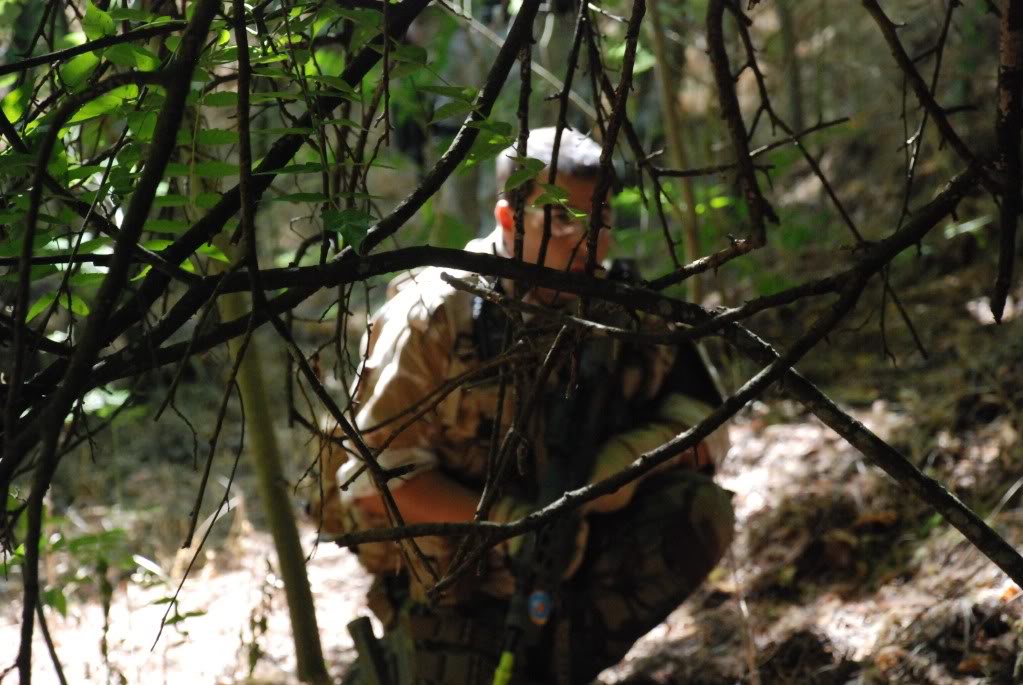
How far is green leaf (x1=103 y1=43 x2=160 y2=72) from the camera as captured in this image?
116cm

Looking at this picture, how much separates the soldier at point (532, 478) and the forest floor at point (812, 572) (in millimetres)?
251

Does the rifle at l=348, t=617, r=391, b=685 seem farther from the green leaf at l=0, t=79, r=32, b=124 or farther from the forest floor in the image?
the green leaf at l=0, t=79, r=32, b=124

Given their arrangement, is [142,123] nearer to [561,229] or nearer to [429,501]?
[561,229]

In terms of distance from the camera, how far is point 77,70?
1211 millimetres

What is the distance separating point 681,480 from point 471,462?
656mm

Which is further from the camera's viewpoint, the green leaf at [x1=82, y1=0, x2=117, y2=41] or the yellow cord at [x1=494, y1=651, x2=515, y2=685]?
the yellow cord at [x1=494, y1=651, x2=515, y2=685]

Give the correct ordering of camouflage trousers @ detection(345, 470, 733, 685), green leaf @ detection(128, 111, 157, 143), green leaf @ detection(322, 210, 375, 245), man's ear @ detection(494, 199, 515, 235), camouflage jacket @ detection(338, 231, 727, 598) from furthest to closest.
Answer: camouflage trousers @ detection(345, 470, 733, 685), camouflage jacket @ detection(338, 231, 727, 598), man's ear @ detection(494, 199, 515, 235), green leaf @ detection(128, 111, 157, 143), green leaf @ detection(322, 210, 375, 245)

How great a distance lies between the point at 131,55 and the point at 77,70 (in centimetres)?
9

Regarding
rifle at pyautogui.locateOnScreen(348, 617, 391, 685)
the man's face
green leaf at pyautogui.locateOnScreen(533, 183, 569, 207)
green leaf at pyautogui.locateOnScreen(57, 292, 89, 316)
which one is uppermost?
the man's face

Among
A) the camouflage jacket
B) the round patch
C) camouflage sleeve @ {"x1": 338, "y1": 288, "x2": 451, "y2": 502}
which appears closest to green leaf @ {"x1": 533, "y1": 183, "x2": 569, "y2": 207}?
the camouflage jacket

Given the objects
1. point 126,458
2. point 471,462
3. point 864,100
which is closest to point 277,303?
point 471,462

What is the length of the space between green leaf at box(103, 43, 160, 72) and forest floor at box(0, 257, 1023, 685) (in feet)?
4.17

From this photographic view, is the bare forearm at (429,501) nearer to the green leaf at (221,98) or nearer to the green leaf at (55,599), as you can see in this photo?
the green leaf at (55,599)

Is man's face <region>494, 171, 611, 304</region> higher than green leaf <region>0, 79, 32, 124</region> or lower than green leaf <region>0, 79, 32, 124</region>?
higher
